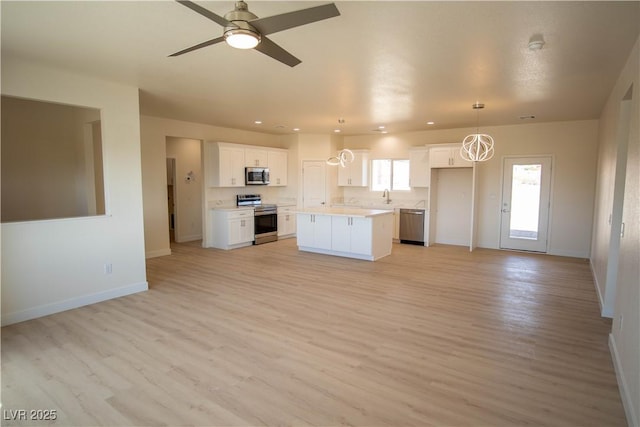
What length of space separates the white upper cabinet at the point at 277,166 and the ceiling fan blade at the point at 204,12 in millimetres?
6871

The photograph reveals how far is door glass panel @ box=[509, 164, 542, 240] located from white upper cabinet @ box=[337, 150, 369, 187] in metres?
3.47

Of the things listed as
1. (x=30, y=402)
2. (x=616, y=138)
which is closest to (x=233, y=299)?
(x=30, y=402)

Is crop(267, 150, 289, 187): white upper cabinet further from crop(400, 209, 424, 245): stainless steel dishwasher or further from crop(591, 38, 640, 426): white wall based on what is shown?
crop(591, 38, 640, 426): white wall

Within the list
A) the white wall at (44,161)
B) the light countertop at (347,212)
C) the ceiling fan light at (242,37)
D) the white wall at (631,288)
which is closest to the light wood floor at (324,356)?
the white wall at (631,288)

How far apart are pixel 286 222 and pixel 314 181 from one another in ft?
4.28

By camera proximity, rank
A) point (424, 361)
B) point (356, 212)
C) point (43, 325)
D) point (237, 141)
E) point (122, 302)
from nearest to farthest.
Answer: point (424, 361) → point (43, 325) → point (122, 302) → point (356, 212) → point (237, 141)

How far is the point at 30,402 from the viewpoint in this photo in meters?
2.49

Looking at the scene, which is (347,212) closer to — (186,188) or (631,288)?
(186,188)

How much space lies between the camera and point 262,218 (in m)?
8.62

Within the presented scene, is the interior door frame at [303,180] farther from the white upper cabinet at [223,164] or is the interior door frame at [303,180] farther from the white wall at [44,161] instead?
the white wall at [44,161]

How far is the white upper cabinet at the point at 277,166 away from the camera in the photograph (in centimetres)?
905

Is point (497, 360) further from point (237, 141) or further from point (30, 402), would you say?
point (237, 141)

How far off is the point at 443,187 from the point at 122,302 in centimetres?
720

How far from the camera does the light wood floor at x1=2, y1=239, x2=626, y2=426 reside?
7.91ft
